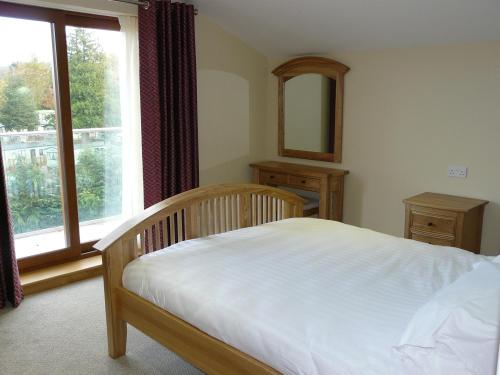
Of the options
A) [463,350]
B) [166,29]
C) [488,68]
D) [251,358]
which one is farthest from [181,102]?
[463,350]

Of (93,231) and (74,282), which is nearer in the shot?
(74,282)

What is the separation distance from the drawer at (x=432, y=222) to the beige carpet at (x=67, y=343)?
195 cm

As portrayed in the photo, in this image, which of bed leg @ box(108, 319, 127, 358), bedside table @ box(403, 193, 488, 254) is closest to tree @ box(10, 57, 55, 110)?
bed leg @ box(108, 319, 127, 358)

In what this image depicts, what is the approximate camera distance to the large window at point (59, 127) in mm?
3480

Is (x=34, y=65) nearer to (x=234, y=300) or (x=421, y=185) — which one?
(x=234, y=300)

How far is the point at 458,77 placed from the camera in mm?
3621

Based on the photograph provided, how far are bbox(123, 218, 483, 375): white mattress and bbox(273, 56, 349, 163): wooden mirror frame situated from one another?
5.32 ft

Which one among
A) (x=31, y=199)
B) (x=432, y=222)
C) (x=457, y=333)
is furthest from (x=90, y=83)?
(x=457, y=333)

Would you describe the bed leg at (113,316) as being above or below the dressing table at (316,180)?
below

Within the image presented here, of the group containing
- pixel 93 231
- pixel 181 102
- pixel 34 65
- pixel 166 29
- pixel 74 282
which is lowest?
pixel 74 282

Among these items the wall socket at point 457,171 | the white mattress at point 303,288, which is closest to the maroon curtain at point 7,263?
the white mattress at point 303,288

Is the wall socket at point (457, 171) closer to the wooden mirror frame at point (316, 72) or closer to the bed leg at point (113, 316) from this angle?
the wooden mirror frame at point (316, 72)

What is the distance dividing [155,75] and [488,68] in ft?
8.18

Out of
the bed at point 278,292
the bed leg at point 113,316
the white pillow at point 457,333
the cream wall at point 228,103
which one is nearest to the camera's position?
the white pillow at point 457,333
